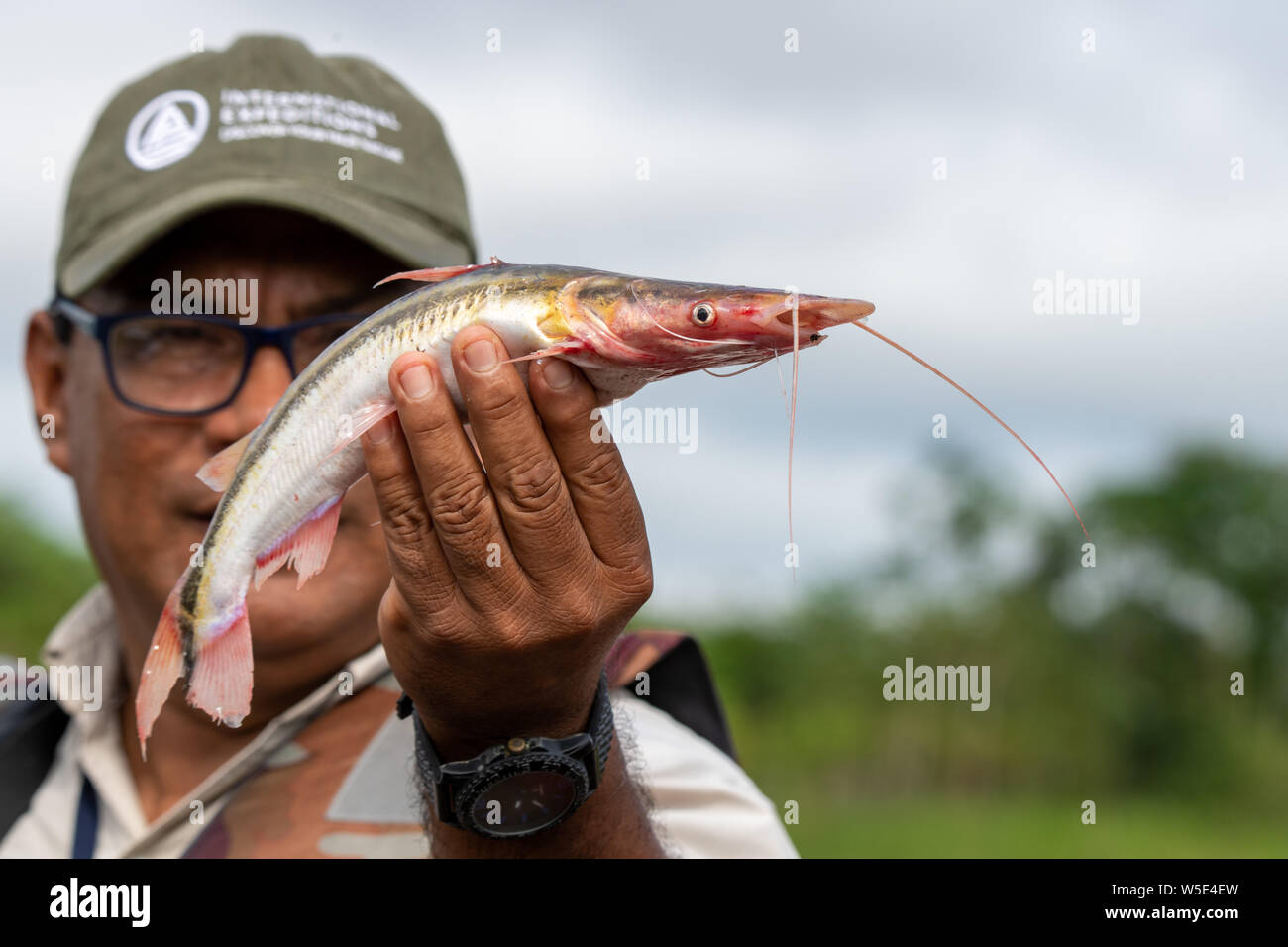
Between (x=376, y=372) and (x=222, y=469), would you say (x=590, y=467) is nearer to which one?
(x=376, y=372)

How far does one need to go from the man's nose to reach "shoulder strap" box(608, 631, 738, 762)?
1448mm

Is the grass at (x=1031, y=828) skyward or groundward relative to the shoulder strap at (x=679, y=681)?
groundward

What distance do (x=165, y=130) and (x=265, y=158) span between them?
0.50m

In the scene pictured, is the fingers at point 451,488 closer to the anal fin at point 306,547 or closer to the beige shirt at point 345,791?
the anal fin at point 306,547

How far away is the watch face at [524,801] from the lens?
8.52ft

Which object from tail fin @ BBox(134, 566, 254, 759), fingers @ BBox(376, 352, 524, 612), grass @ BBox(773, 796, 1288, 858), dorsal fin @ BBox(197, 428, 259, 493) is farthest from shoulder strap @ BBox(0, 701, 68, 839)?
grass @ BBox(773, 796, 1288, 858)

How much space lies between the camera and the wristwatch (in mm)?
2588

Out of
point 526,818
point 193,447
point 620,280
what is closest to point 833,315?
point 620,280

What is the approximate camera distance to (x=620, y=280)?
7.36 ft

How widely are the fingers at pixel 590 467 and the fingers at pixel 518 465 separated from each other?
0.03m

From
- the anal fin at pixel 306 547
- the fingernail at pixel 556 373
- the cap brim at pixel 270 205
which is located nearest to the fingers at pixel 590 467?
the fingernail at pixel 556 373

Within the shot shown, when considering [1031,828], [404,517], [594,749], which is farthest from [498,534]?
[1031,828]

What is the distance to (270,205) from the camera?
3.82 meters

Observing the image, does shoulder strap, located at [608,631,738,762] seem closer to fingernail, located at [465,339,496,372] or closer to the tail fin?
the tail fin
